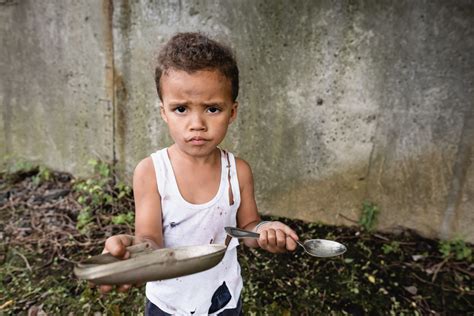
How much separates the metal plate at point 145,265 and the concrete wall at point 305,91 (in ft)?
6.05

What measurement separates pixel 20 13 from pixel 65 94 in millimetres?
772

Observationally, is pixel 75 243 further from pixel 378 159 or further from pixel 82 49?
pixel 378 159

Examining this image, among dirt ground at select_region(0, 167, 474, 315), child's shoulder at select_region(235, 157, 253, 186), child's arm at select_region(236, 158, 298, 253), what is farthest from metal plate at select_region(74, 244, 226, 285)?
dirt ground at select_region(0, 167, 474, 315)

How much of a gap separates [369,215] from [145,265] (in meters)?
2.32

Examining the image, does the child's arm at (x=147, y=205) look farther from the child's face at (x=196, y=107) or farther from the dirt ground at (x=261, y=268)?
the dirt ground at (x=261, y=268)

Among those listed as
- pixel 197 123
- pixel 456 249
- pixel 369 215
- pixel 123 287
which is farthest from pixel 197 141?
pixel 456 249

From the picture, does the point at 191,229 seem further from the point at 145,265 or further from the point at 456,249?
the point at 456,249

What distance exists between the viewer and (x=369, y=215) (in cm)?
284

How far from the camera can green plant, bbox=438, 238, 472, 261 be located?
8.68 ft

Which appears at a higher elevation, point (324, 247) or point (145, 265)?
point (145, 265)

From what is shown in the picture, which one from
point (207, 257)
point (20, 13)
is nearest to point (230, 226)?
point (207, 257)

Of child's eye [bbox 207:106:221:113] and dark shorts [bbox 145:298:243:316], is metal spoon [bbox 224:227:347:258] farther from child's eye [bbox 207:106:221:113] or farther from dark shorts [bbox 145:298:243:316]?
child's eye [bbox 207:106:221:113]

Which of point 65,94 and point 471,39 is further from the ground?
point 471,39

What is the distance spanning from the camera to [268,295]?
→ 7.55 feet
